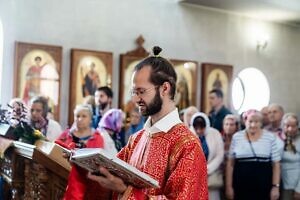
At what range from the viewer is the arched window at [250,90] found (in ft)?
35.6

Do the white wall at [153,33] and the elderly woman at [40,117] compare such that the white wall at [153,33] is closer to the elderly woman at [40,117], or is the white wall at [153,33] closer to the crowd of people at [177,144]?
the crowd of people at [177,144]

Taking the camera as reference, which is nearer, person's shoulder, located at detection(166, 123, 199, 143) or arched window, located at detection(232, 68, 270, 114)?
person's shoulder, located at detection(166, 123, 199, 143)

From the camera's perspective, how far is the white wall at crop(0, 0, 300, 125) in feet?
25.1

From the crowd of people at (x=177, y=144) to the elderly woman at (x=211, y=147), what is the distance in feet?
0.04

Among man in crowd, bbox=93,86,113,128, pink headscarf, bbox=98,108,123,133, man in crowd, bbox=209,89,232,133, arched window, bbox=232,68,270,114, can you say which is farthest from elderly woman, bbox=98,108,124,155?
arched window, bbox=232,68,270,114

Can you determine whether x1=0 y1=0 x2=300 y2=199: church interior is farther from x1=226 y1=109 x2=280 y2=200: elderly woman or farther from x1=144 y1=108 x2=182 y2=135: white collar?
x1=144 y1=108 x2=182 y2=135: white collar

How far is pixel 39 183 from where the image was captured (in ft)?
10.3

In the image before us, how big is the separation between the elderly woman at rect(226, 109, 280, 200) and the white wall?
3390 mm

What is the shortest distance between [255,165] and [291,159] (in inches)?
19.3

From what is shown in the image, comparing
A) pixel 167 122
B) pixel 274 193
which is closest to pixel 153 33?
pixel 274 193

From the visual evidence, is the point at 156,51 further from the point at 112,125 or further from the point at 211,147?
the point at 112,125

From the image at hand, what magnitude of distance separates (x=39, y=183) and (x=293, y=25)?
9686mm

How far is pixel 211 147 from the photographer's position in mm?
5637

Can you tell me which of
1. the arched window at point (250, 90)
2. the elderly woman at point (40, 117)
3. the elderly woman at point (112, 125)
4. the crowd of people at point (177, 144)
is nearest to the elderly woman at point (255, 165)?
the crowd of people at point (177, 144)
